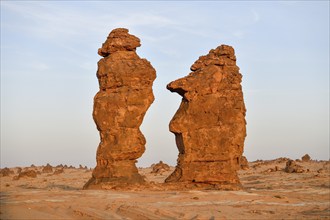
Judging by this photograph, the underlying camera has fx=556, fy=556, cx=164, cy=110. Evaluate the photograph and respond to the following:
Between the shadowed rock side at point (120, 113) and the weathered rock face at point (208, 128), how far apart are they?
1865 mm

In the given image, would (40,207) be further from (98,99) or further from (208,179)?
(208,179)

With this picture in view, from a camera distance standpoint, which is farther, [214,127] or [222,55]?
[222,55]

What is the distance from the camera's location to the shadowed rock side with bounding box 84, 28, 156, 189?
73.3 ft

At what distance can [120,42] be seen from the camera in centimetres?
2317

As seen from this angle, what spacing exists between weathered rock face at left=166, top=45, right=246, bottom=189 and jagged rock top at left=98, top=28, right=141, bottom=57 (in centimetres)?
248

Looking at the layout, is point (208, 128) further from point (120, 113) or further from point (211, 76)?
point (120, 113)

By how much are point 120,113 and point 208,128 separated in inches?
153

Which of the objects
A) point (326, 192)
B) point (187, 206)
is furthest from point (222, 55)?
point (187, 206)

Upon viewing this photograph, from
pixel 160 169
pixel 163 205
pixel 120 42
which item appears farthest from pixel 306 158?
pixel 163 205

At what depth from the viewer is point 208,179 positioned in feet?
76.4

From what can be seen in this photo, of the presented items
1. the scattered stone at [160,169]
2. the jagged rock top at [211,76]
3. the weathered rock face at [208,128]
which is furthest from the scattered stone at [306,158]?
the weathered rock face at [208,128]

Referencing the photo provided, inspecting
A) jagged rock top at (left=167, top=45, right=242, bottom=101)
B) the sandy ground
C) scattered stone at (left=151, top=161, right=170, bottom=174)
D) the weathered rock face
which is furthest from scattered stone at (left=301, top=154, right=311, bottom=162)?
the weathered rock face

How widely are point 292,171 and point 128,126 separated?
14627 mm

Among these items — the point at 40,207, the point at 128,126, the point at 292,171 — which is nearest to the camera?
the point at 40,207
